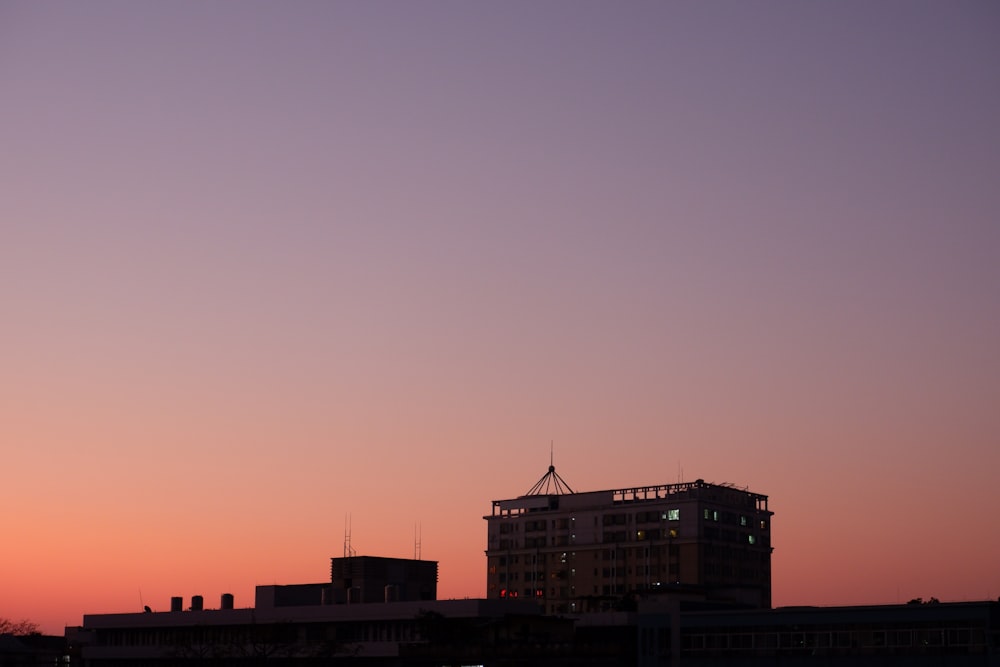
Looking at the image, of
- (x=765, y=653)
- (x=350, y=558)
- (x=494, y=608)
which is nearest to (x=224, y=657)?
(x=350, y=558)

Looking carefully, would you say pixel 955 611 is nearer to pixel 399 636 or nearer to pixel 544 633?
→ pixel 544 633

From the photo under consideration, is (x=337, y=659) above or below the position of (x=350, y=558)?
below

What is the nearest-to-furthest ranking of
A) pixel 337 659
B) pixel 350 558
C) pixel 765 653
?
pixel 765 653 → pixel 337 659 → pixel 350 558

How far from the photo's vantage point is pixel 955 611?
125625mm

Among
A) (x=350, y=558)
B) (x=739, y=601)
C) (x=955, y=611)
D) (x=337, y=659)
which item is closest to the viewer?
(x=955, y=611)

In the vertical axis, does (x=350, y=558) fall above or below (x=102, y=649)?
above

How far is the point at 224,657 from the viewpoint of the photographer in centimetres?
16700

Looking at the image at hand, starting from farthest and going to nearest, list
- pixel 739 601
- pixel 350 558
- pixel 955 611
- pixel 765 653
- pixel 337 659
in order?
pixel 350 558 < pixel 739 601 < pixel 337 659 < pixel 765 653 < pixel 955 611

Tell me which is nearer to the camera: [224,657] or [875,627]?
[875,627]

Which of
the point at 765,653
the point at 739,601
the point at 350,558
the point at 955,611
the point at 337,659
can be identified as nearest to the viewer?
the point at 955,611

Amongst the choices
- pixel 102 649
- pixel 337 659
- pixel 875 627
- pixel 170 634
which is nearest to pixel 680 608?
pixel 875 627

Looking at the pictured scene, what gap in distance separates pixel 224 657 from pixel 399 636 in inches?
998

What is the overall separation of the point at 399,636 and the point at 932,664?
5827cm

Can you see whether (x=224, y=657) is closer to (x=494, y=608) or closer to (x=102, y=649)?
(x=102, y=649)
